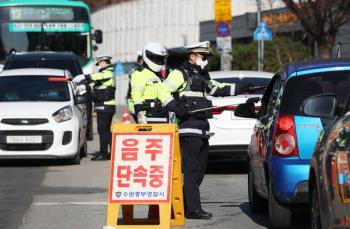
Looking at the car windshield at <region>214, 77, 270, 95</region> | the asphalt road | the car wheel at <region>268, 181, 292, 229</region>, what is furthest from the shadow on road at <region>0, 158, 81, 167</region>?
the car wheel at <region>268, 181, 292, 229</region>

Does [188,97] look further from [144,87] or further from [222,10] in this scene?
[222,10]

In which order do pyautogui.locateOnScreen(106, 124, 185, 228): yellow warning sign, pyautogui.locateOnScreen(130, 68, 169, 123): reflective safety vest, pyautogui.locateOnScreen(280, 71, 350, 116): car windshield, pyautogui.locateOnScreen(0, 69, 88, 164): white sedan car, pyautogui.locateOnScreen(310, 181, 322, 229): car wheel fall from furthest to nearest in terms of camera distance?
pyautogui.locateOnScreen(0, 69, 88, 164): white sedan car, pyautogui.locateOnScreen(130, 68, 169, 123): reflective safety vest, pyautogui.locateOnScreen(106, 124, 185, 228): yellow warning sign, pyautogui.locateOnScreen(280, 71, 350, 116): car windshield, pyautogui.locateOnScreen(310, 181, 322, 229): car wheel

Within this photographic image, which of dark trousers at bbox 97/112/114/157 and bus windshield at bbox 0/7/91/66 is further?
bus windshield at bbox 0/7/91/66

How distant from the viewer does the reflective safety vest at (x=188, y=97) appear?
697 centimetres

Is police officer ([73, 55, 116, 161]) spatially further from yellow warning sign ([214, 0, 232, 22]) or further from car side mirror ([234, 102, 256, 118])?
yellow warning sign ([214, 0, 232, 22])

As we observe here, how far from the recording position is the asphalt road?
22.4 ft

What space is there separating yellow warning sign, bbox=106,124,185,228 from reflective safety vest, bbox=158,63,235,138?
0.75 metres

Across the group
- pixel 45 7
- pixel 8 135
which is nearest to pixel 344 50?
pixel 45 7

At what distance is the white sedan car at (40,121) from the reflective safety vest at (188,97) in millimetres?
4722

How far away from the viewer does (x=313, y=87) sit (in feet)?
19.5

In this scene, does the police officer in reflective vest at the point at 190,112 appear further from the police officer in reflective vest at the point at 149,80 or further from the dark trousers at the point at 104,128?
Answer: the dark trousers at the point at 104,128

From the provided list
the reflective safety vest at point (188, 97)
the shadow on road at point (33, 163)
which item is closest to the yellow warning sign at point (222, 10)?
the shadow on road at point (33, 163)

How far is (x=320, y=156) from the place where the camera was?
4.71m

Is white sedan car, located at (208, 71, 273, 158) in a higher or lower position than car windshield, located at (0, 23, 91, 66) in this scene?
lower
